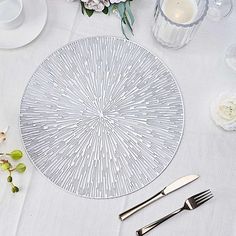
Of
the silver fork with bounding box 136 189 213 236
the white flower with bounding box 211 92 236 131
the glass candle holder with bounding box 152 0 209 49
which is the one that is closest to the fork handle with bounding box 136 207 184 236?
the silver fork with bounding box 136 189 213 236

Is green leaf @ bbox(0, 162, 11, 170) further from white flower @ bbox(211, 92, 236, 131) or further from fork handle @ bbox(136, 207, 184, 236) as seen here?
white flower @ bbox(211, 92, 236, 131)

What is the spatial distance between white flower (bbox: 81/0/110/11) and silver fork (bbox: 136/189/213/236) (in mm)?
404

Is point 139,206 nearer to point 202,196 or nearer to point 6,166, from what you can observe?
point 202,196

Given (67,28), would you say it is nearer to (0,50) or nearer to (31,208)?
(0,50)

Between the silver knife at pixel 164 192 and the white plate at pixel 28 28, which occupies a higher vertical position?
the white plate at pixel 28 28

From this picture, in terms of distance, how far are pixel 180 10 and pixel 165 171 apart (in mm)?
307

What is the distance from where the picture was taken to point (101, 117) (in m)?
0.86

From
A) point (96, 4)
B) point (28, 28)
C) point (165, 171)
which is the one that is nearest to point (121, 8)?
point (96, 4)

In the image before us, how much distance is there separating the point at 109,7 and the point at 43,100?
23 cm

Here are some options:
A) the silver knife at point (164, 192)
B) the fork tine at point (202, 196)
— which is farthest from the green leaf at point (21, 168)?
the fork tine at point (202, 196)

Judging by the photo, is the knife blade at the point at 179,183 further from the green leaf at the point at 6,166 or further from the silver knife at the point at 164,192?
the green leaf at the point at 6,166

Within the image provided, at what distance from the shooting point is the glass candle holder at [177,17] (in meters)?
0.85

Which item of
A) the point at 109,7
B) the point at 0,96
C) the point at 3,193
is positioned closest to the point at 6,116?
the point at 0,96

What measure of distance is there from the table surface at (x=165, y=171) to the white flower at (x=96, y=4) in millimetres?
25
